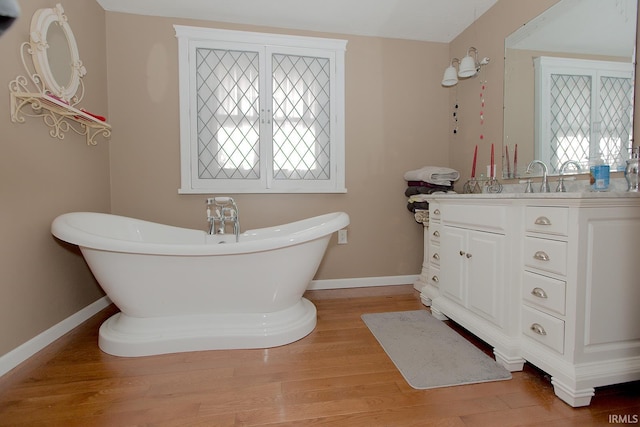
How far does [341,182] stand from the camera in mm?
2621

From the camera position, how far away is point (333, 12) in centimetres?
232

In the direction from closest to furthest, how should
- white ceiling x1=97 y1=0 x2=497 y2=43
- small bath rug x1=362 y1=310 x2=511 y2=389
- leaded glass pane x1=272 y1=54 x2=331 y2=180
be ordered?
small bath rug x1=362 y1=310 x2=511 y2=389 → white ceiling x1=97 y1=0 x2=497 y2=43 → leaded glass pane x1=272 y1=54 x2=331 y2=180

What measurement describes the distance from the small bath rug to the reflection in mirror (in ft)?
7.92

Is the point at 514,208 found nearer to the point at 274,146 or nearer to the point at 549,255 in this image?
the point at 549,255

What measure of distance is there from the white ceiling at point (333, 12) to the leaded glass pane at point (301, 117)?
29 centimetres

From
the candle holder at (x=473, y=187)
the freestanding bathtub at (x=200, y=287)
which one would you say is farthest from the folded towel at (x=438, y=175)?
the freestanding bathtub at (x=200, y=287)

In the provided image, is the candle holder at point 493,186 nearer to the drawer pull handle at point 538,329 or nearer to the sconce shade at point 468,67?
the sconce shade at point 468,67

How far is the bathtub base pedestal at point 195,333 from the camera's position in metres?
1.57

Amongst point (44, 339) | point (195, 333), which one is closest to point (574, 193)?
point (195, 333)

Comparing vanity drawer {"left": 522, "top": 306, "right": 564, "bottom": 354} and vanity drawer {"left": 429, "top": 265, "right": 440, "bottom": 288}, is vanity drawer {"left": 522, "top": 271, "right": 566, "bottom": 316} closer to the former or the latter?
vanity drawer {"left": 522, "top": 306, "right": 564, "bottom": 354}

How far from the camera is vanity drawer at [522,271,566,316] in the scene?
47.3 inches

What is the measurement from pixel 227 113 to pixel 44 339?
1.88 m

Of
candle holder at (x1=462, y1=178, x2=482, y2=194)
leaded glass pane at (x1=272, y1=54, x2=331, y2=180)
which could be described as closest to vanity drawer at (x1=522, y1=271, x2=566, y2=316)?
candle holder at (x1=462, y1=178, x2=482, y2=194)

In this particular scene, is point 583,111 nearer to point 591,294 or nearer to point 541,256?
point 541,256
